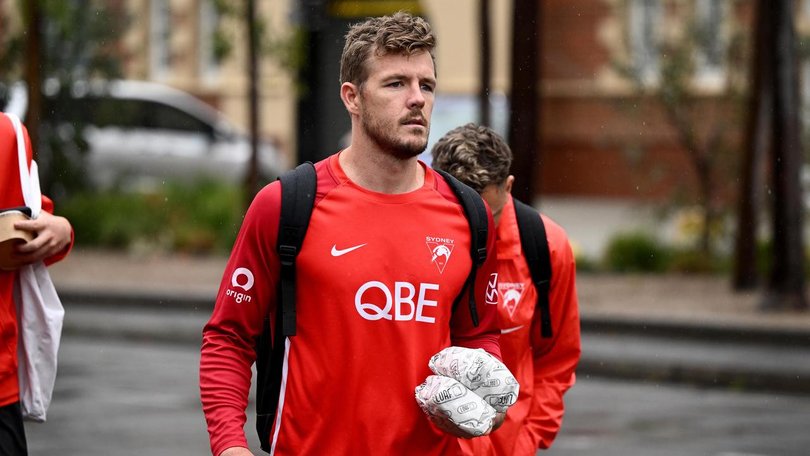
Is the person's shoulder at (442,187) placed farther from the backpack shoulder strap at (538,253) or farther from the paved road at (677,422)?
the paved road at (677,422)

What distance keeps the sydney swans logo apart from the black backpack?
9 centimetres

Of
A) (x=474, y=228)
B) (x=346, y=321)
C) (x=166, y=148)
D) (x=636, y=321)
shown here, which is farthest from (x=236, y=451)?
(x=166, y=148)

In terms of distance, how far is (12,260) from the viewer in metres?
4.34

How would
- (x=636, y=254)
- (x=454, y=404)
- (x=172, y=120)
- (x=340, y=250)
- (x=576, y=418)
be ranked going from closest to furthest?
(x=454, y=404)
(x=340, y=250)
(x=576, y=418)
(x=636, y=254)
(x=172, y=120)

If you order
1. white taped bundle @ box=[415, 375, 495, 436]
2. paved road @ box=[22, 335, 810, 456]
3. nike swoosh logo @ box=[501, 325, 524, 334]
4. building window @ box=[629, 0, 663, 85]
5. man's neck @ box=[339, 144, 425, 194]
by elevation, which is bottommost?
paved road @ box=[22, 335, 810, 456]

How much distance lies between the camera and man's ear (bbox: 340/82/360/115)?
A: 3742 mm

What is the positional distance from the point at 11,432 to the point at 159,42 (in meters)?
29.9

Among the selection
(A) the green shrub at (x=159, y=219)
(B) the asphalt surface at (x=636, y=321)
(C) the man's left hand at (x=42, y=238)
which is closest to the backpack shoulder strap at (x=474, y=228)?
(C) the man's left hand at (x=42, y=238)

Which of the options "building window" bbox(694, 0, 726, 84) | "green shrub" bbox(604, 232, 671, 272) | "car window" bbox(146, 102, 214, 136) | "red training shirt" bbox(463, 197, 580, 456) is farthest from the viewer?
"car window" bbox(146, 102, 214, 136)

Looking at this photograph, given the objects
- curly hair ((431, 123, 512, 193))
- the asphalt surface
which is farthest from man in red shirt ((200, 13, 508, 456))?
the asphalt surface

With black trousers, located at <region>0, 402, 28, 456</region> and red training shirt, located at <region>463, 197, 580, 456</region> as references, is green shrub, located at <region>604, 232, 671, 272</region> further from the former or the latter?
black trousers, located at <region>0, 402, 28, 456</region>

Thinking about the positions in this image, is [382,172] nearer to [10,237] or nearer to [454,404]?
[454,404]

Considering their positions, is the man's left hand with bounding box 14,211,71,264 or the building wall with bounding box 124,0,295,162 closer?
the man's left hand with bounding box 14,211,71,264

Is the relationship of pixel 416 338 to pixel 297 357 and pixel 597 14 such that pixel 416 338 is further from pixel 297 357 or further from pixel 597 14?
pixel 597 14
